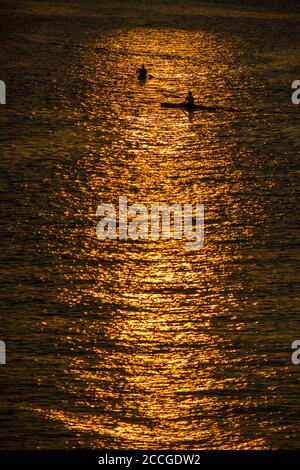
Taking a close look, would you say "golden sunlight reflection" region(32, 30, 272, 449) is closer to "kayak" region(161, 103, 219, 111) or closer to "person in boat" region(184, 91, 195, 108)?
"kayak" region(161, 103, 219, 111)

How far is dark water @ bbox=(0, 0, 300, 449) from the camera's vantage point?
48.1 metres

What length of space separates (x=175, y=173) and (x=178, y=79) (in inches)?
1058

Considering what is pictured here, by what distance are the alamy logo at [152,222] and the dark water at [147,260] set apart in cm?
72

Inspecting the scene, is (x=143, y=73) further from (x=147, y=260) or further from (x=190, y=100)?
(x=147, y=260)

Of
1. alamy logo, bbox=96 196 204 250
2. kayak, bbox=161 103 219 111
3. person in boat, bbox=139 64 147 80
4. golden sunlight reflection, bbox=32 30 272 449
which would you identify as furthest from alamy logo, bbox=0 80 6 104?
alamy logo, bbox=96 196 204 250

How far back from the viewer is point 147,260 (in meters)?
61.9

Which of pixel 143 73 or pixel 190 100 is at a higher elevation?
pixel 143 73

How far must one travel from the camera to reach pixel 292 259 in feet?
204

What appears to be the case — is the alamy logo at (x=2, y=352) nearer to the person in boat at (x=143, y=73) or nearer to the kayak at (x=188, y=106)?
the kayak at (x=188, y=106)

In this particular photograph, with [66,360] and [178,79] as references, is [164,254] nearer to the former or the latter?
[66,360]

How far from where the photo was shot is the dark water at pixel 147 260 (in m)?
48.1

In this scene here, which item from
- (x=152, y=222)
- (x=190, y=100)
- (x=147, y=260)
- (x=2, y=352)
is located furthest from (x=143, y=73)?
(x=2, y=352)

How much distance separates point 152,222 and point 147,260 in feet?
17.9
